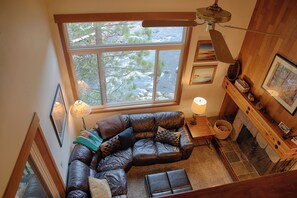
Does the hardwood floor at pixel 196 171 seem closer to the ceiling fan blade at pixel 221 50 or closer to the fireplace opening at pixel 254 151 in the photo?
the fireplace opening at pixel 254 151

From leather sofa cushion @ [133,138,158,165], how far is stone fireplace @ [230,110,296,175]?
207 cm

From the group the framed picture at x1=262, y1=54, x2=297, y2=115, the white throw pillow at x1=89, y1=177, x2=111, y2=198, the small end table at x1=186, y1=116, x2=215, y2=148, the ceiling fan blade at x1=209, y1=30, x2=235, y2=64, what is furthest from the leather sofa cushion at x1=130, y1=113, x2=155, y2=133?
the ceiling fan blade at x1=209, y1=30, x2=235, y2=64

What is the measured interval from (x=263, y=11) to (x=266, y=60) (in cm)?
88

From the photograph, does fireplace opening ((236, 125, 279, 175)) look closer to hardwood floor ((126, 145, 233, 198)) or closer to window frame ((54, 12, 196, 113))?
hardwood floor ((126, 145, 233, 198))

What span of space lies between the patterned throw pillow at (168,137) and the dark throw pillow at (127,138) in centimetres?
52

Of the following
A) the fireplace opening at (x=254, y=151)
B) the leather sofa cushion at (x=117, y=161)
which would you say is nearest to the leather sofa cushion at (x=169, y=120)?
the leather sofa cushion at (x=117, y=161)

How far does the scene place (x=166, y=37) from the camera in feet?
13.3

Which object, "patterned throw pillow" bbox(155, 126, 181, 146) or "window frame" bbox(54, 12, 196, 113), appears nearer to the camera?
"window frame" bbox(54, 12, 196, 113)

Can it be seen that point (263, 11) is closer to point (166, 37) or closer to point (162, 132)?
point (166, 37)

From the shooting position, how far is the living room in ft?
5.92

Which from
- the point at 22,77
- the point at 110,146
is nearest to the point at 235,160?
the point at 110,146

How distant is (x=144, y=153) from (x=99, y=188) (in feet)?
3.88

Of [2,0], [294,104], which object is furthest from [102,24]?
[294,104]

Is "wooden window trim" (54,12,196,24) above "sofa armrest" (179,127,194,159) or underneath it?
above
